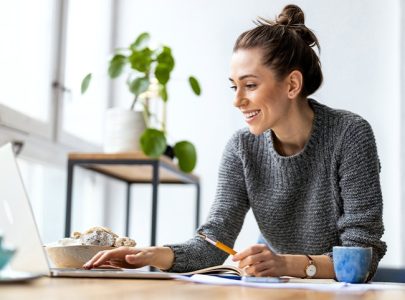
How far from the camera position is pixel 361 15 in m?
3.50

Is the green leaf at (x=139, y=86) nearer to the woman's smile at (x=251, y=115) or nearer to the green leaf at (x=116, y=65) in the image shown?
the green leaf at (x=116, y=65)

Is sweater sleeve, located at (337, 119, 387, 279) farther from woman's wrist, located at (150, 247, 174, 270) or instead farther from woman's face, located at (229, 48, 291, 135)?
woman's wrist, located at (150, 247, 174, 270)

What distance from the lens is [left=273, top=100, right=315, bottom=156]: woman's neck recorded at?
6.16 ft

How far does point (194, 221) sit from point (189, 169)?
2.43 feet

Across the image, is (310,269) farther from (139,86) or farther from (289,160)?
(139,86)

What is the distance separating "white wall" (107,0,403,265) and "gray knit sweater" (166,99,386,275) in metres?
1.58

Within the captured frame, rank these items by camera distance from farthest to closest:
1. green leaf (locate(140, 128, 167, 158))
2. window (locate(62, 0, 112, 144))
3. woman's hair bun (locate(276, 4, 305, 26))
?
1. window (locate(62, 0, 112, 144))
2. green leaf (locate(140, 128, 167, 158))
3. woman's hair bun (locate(276, 4, 305, 26))

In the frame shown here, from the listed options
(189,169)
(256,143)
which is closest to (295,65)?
(256,143)

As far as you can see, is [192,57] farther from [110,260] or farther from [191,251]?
[110,260]

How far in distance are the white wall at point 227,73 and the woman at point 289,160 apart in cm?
158

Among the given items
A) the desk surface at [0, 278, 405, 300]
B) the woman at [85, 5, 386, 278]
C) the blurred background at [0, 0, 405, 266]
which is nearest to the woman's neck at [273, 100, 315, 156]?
the woman at [85, 5, 386, 278]

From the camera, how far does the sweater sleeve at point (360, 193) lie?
160cm

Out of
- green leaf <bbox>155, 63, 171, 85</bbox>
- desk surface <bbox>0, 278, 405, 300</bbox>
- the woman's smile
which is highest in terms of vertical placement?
green leaf <bbox>155, 63, 171, 85</bbox>

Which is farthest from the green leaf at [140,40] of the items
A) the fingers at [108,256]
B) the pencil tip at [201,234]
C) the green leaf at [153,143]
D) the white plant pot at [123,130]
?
the fingers at [108,256]
